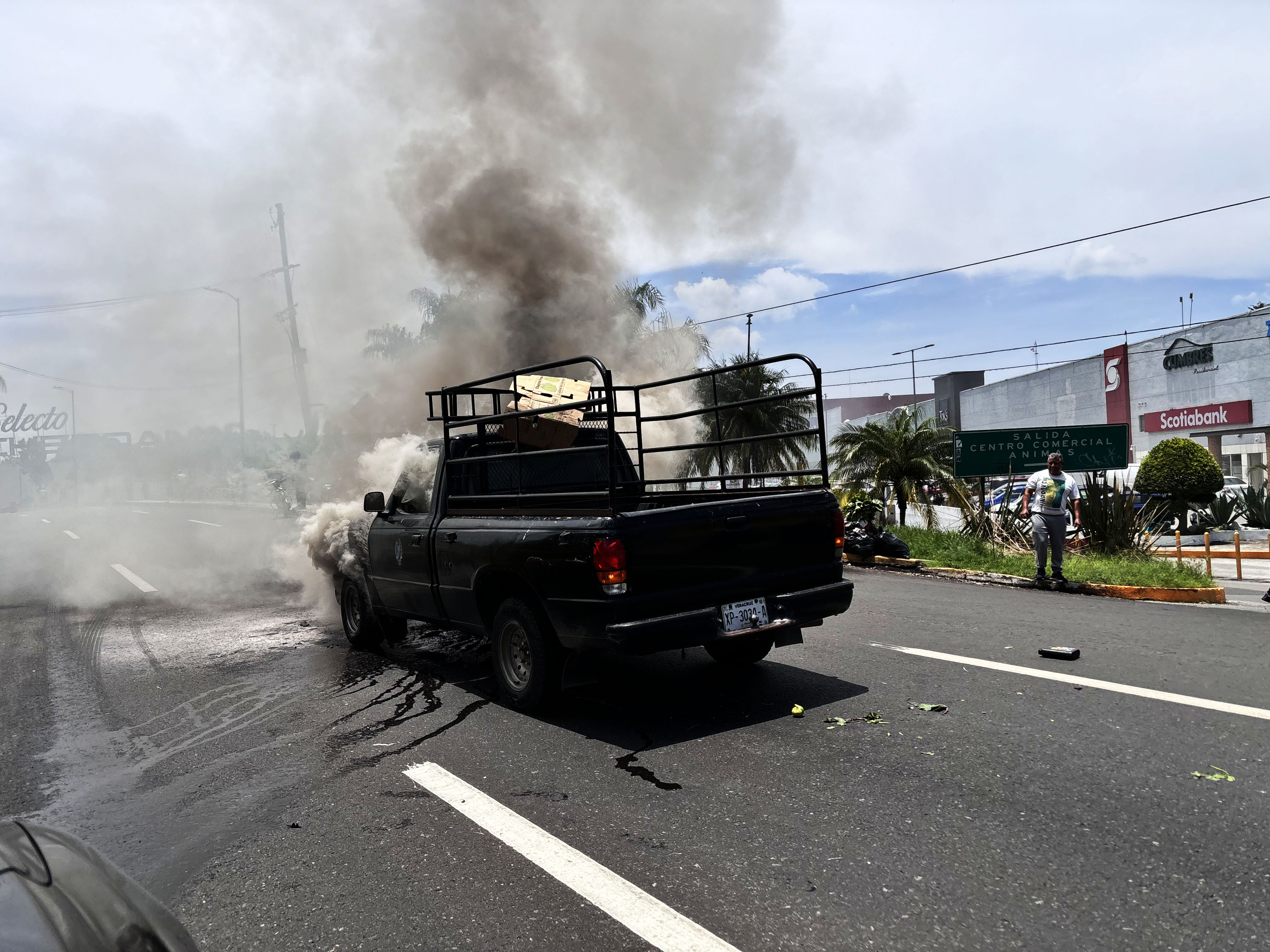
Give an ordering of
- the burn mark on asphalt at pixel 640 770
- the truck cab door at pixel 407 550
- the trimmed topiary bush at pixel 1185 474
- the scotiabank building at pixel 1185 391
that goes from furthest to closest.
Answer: the scotiabank building at pixel 1185 391, the trimmed topiary bush at pixel 1185 474, the truck cab door at pixel 407 550, the burn mark on asphalt at pixel 640 770

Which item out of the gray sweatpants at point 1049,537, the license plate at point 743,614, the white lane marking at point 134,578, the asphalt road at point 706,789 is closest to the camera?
the asphalt road at point 706,789

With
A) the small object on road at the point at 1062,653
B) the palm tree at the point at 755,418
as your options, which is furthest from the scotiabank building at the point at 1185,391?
the small object on road at the point at 1062,653

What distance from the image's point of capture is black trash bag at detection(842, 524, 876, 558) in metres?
12.9

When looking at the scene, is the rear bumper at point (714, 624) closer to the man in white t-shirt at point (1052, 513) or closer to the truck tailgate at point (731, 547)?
the truck tailgate at point (731, 547)

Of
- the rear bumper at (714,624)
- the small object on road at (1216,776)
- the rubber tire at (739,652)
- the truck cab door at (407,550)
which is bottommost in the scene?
the small object on road at (1216,776)

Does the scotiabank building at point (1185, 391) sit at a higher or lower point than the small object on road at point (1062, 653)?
Answer: higher

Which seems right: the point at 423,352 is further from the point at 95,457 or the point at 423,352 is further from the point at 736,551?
the point at 95,457

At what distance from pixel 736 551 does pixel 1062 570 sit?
682 cm

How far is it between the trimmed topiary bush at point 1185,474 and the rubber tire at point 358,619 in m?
18.1

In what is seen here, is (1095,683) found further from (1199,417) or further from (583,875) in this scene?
(1199,417)

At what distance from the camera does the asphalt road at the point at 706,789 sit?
2896 millimetres

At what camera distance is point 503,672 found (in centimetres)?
547

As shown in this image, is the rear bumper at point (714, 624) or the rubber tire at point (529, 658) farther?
the rubber tire at point (529, 658)

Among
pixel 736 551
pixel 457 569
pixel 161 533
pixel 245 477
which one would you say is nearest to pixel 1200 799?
pixel 736 551
